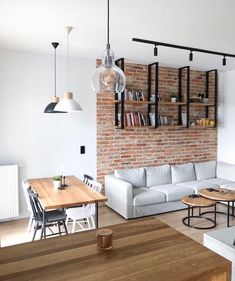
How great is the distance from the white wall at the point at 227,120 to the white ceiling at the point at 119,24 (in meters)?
1.76

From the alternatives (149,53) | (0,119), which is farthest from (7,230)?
(149,53)

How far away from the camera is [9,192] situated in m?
4.23

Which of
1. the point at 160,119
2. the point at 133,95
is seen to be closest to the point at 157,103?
the point at 160,119

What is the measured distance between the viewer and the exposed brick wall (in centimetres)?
508

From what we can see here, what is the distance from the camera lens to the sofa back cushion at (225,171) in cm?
546

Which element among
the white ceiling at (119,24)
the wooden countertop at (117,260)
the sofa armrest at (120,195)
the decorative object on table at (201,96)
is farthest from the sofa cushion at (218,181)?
the wooden countertop at (117,260)

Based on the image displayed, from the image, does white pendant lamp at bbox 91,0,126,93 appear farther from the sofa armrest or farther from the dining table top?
the sofa armrest

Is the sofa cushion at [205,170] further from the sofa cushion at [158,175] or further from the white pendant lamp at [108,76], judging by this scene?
the white pendant lamp at [108,76]

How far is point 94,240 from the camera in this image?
67.3 inches

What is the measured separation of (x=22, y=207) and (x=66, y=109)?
2.10 meters

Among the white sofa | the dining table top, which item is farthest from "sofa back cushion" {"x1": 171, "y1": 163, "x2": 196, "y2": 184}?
the dining table top

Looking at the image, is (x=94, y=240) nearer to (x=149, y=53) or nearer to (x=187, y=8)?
(x=187, y=8)

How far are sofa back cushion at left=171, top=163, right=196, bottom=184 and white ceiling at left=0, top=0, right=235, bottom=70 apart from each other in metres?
2.21

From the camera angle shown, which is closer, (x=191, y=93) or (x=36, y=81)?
(x=36, y=81)
